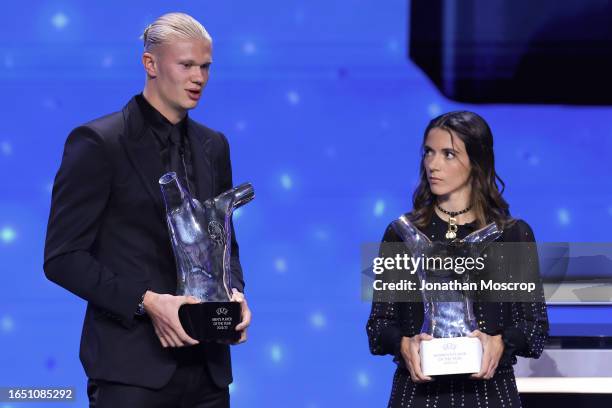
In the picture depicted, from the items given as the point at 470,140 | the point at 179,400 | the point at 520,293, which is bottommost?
the point at 179,400

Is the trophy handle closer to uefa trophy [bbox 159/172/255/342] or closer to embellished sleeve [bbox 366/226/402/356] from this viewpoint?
embellished sleeve [bbox 366/226/402/356]

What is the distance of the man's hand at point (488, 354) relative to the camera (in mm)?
1598

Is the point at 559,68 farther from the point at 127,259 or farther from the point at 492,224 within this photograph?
the point at 127,259

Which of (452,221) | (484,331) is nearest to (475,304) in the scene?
(484,331)

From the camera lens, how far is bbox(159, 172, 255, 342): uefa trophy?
153 centimetres

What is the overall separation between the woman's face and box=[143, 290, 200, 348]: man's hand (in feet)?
1.65

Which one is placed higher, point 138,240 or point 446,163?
point 446,163

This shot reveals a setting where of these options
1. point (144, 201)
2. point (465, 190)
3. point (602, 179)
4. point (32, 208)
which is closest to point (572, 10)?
point (602, 179)

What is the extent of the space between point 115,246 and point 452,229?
60 centimetres

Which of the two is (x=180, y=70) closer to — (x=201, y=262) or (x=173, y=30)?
(x=173, y=30)

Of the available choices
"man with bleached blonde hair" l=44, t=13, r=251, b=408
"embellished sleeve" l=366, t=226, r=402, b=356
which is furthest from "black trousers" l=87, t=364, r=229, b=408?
"embellished sleeve" l=366, t=226, r=402, b=356

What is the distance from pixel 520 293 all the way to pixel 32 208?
1.32m

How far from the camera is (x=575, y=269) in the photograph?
2.33 metres

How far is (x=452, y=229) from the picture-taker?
5.81ft
